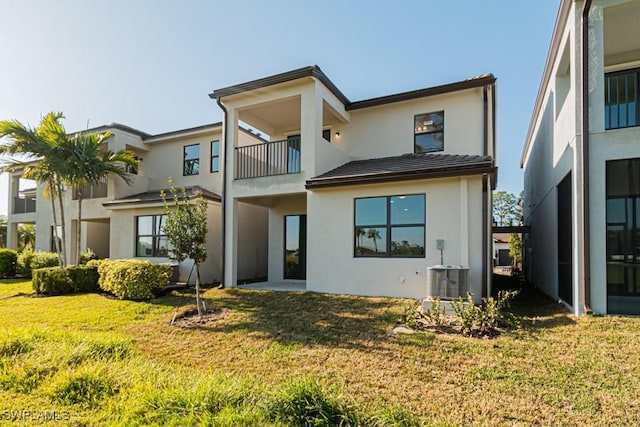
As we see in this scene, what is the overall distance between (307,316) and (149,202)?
30.0ft

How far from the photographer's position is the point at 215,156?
49.6 ft

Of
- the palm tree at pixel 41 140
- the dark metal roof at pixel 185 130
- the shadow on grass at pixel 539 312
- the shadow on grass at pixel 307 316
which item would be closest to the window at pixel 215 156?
the dark metal roof at pixel 185 130

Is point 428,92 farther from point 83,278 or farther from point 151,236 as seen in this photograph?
point 83,278

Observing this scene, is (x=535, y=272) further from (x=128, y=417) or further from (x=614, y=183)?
(x=128, y=417)

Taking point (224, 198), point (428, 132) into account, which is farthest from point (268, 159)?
point (428, 132)

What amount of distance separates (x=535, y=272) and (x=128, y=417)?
14.2 meters

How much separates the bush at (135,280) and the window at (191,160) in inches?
240

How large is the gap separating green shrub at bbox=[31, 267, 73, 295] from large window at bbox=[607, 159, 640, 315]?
48.8ft

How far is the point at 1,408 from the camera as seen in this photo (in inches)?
148

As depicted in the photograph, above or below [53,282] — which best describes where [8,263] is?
above

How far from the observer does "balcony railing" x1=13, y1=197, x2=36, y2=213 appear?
68.0ft

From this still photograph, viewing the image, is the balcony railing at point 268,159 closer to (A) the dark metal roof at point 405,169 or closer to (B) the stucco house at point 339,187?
(B) the stucco house at point 339,187

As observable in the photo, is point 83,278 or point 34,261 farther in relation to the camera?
point 34,261

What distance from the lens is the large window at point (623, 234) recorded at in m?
7.17
